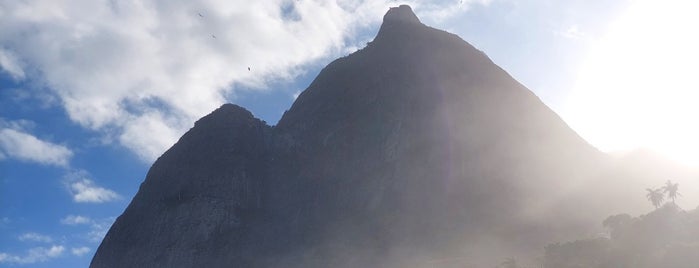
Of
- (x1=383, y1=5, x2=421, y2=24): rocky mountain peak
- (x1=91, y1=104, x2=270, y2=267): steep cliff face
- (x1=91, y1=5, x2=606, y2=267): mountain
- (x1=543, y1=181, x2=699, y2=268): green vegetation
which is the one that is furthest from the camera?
(x1=383, y1=5, x2=421, y2=24): rocky mountain peak

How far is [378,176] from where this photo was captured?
144 meters

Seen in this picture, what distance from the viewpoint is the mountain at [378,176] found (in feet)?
424

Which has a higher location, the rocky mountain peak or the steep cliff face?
the rocky mountain peak

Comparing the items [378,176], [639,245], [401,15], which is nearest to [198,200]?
[378,176]

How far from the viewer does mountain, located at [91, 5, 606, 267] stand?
129375 mm

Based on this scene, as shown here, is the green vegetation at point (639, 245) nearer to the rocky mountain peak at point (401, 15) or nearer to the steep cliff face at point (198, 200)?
the steep cliff face at point (198, 200)

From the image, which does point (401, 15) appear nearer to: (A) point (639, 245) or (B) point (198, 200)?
(B) point (198, 200)

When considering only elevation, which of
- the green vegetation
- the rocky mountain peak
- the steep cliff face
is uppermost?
the rocky mountain peak

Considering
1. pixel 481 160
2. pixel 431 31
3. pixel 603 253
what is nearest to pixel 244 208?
pixel 481 160

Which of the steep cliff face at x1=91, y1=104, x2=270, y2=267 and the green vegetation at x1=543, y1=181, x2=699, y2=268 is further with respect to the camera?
the steep cliff face at x1=91, y1=104, x2=270, y2=267

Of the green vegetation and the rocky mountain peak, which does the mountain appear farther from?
the green vegetation

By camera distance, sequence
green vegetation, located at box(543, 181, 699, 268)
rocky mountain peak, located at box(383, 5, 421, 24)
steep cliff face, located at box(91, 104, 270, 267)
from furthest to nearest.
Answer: rocky mountain peak, located at box(383, 5, 421, 24) < steep cliff face, located at box(91, 104, 270, 267) < green vegetation, located at box(543, 181, 699, 268)

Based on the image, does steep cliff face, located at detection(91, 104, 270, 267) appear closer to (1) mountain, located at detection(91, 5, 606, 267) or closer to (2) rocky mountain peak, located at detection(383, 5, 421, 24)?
(1) mountain, located at detection(91, 5, 606, 267)

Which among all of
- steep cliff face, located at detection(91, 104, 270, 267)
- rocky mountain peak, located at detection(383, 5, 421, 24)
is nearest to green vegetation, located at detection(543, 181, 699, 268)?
steep cliff face, located at detection(91, 104, 270, 267)
